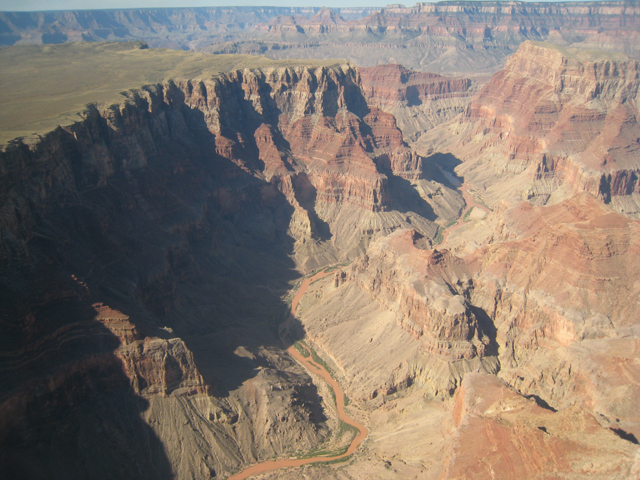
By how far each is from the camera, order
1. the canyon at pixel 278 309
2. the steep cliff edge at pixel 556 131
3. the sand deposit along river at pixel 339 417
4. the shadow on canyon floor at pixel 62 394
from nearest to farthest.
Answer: the shadow on canyon floor at pixel 62 394 < the canyon at pixel 278 309 < the sand deposit along river at pixel 339 417 < the steep cliff edge at pixel 556 131

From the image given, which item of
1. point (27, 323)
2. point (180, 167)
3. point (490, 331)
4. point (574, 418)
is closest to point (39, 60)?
point (180, 167)

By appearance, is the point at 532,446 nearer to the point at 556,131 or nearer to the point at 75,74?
the point at 556,131

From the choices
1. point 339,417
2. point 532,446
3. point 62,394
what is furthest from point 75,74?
point 532,446

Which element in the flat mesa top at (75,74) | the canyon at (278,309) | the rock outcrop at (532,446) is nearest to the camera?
the rock outcrop at (532,446)

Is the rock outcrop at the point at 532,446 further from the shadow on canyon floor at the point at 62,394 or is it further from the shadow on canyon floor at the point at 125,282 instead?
the shadow on canyon floor at the point at 62,394

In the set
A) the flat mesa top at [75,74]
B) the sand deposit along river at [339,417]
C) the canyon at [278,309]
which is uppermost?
the flat mesa top at [75,74]

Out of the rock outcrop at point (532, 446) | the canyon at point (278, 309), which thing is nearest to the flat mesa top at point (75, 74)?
the canyon at point (278, 309)

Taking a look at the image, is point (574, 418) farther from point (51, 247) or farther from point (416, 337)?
point (51, 247)

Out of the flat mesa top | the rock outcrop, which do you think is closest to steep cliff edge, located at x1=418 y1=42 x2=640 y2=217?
the flat mesa top
